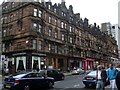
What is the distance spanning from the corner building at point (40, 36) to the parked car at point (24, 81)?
23298 mm

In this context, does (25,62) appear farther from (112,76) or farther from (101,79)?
(112,76)

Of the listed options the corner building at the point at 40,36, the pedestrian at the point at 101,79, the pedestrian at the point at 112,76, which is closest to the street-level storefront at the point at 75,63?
the corner building at the point at 40,36

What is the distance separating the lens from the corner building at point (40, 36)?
4156cm

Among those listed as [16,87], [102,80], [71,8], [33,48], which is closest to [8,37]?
[33,48]

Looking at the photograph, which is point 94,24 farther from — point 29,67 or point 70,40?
point 29,67

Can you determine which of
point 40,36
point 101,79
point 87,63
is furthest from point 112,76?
point 87,63

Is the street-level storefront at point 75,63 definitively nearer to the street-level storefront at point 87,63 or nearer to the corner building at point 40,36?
the corner building at point 40,36

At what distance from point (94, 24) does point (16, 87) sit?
70.1 metres

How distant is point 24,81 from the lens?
51.9ft

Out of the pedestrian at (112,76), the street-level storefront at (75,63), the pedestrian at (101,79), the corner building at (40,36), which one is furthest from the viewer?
the street-level storefront at (75,63)

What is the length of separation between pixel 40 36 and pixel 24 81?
90.9 ft

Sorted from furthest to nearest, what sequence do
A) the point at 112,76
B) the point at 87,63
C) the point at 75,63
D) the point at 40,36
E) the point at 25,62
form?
1. the point at 87,63
2. the point at 75,63
3. the point at 40,36
4. the point at 25,62
5. the point at 112,76

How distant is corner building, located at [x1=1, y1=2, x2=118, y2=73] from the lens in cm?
4156

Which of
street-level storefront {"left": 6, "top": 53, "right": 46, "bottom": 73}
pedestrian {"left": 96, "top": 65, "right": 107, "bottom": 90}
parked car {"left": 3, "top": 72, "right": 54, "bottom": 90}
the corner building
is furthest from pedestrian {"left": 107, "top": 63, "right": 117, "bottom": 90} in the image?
street-level storefront {"left": 6, "top": 53, "right": 46, "bottom": 73}
